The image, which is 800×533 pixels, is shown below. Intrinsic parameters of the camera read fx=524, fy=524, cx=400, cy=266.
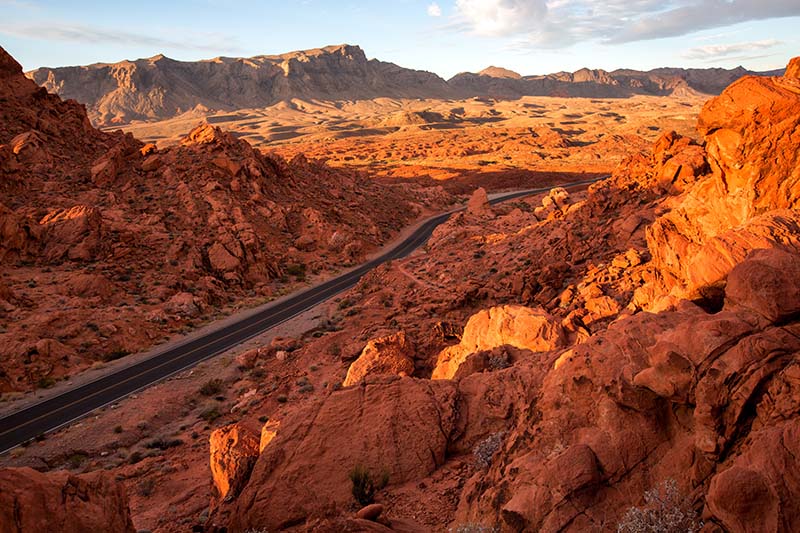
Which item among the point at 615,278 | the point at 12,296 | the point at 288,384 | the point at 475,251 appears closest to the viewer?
the point at 615,278

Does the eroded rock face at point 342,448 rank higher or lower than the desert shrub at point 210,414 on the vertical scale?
higher

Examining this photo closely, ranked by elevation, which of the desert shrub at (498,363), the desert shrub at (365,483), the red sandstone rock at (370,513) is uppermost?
the red sandstone rock at (370,513)

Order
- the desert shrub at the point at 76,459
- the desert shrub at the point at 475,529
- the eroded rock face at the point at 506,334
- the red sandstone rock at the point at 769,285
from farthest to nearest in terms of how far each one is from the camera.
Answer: the desert shrub at the point at 76,459, the eroded rock face at the point at 506,334, the desert shrub at the point at 475,529, the red sandstone rock at the point at 769,285

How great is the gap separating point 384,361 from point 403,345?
1.32 meters

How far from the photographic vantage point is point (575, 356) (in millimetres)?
11031

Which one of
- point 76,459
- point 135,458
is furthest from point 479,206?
point 76,459

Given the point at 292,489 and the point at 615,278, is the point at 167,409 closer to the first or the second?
the point at 292,489

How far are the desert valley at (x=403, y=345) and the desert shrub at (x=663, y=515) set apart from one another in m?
0.05

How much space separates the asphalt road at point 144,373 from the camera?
27.1m

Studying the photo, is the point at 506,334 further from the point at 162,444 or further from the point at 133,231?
the point at 133,231

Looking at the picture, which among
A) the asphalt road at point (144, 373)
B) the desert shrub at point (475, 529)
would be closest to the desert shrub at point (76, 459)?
the asphalt road at point (144, 373)

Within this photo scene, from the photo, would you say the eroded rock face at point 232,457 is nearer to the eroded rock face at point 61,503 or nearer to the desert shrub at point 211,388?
the eroded rock face at point 61,503

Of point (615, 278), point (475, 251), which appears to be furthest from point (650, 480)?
point (475, 251)

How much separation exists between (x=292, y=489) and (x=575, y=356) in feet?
23.2
